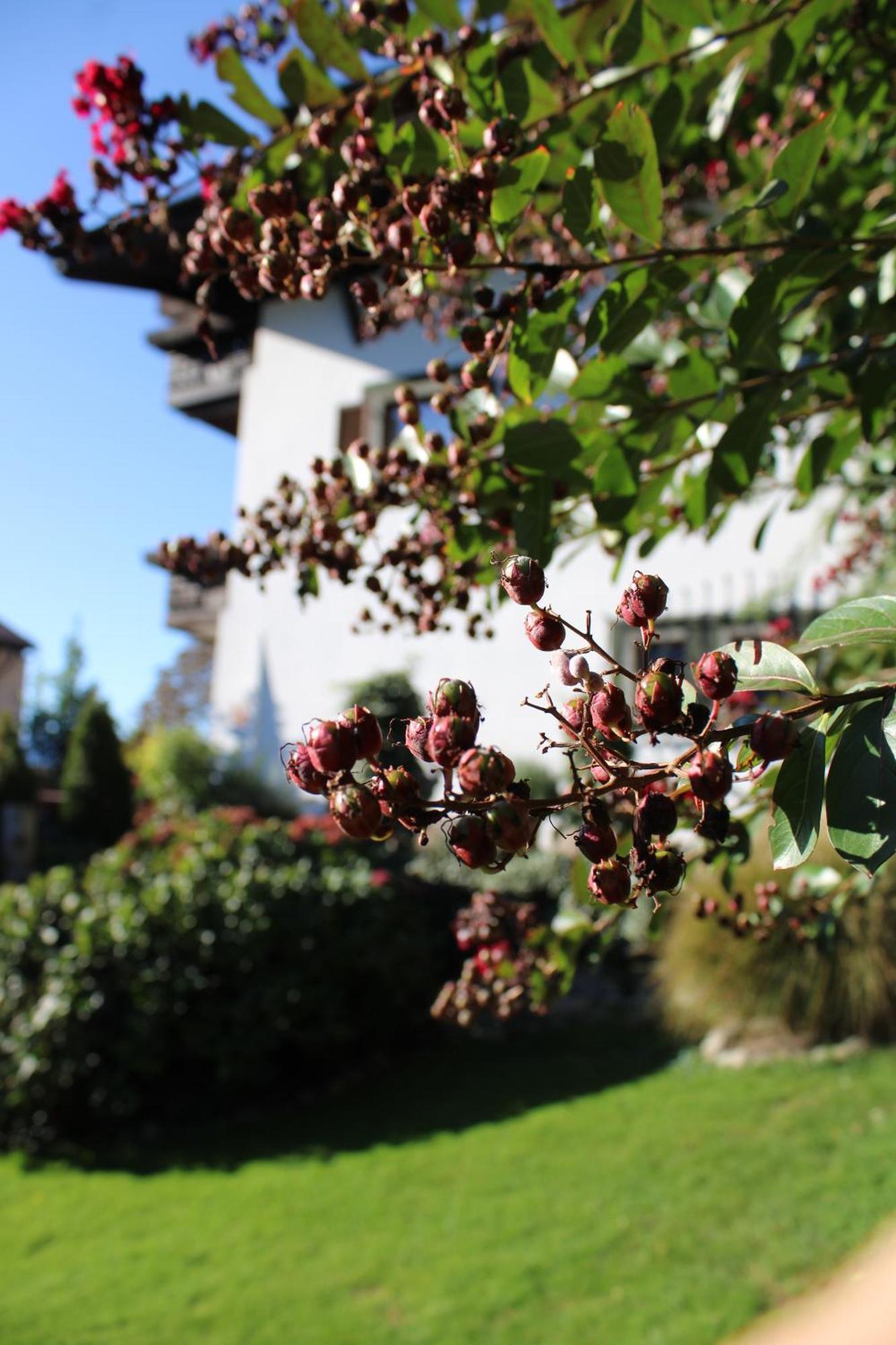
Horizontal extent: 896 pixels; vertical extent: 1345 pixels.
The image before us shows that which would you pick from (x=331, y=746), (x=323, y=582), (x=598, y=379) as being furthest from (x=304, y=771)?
(x=323, y=582)

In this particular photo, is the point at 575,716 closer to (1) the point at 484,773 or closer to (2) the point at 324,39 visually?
(1) the point at 484,773

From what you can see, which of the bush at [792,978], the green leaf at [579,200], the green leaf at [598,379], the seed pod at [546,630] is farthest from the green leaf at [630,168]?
the bush at [792,978]

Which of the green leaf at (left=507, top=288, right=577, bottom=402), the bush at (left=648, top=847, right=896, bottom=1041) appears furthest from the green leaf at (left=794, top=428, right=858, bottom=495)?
the bush at (left=648, top=847, right=896, bottom=1041)

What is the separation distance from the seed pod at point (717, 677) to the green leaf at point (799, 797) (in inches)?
4.3

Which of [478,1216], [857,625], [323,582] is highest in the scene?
[323,582]

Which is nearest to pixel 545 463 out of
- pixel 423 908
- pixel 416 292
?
pixel 416 292

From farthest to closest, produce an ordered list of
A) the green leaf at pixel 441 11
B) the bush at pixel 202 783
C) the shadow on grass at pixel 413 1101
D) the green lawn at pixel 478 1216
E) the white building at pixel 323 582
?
the bush at pixel 202 783 < the white building at pixel 323 582 < the shadow on grass at pixel 413 1101 < the green lawn at pixel 478 1216 < the green leaf at pixel 441 11

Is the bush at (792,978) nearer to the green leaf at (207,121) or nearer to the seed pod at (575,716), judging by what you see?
the green leaf at (207,121)

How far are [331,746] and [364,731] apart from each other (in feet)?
0.12

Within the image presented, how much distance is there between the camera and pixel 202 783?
1336 cm

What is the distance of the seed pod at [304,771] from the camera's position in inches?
35.4

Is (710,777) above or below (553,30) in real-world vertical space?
below

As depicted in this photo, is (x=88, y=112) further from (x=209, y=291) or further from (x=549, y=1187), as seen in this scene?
(x=549, y=1187)

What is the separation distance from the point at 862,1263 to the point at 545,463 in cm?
350
